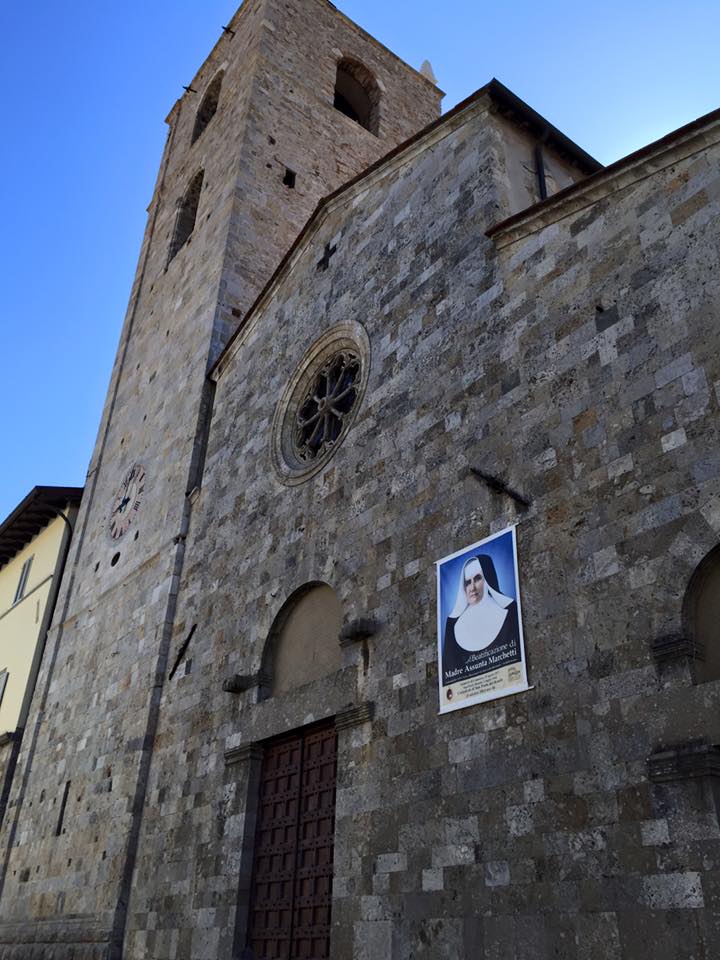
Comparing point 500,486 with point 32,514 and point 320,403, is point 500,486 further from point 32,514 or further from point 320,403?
point 32,514

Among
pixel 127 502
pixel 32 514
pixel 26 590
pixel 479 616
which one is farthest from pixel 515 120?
pixel 26 590

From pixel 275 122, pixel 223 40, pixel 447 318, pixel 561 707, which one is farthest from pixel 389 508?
pixel 223 40

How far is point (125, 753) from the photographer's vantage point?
407 inches

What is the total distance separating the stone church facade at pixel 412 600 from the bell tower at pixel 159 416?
0.28 feet

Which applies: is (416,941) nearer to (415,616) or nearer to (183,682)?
(415,616)

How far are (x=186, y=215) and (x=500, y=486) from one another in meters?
13.5

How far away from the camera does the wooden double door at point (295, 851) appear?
6965 millimetres

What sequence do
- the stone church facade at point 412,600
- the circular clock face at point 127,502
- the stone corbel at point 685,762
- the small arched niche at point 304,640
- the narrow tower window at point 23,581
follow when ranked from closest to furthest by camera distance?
1. the stone corbel at point 685,762
2. the stone church facade at point 412,600
3. the small arched niche at point 304,640
4. the circular clock face at point 127,502
5. the narrow tower window at point 23,581

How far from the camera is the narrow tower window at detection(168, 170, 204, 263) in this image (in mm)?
17359

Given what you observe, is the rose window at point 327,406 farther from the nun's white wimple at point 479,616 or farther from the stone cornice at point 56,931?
the stone cornice at point 56,931

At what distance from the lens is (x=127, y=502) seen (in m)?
13.7

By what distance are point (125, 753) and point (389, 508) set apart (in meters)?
5.09

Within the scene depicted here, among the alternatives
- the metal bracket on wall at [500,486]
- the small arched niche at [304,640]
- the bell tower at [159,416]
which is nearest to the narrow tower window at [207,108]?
the bell tower at [159,416]

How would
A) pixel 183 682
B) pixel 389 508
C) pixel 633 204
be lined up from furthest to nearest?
pixel 183 682, pixel 389 508, pixel 633 204
